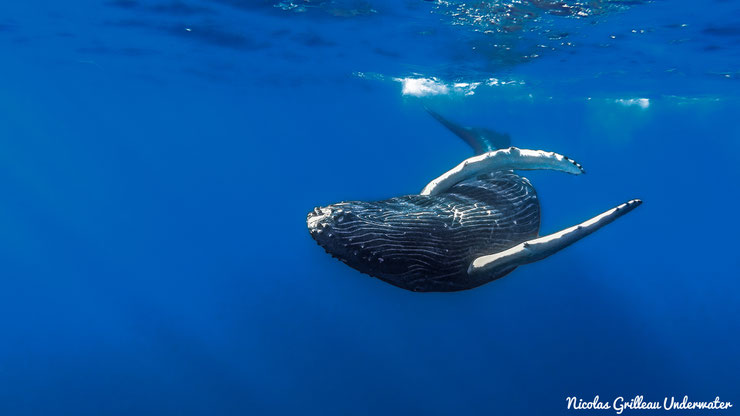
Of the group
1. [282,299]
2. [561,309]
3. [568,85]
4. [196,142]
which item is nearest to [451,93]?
[568,85]

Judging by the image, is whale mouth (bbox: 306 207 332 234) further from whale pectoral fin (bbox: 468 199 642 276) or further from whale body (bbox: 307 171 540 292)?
whale pectoral fin (bbox: 468 199 642 276)

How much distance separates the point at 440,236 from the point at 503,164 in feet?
3.47

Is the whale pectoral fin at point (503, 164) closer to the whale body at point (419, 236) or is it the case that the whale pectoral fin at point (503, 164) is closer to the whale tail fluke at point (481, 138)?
the whale body at point (419, 236)

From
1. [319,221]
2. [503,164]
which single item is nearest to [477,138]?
[503,164]

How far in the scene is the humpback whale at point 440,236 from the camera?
115 inches

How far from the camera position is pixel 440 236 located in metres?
3.16

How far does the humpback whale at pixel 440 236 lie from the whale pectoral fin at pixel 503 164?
8.3 inches

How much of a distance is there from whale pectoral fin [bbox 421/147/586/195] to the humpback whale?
8.3 inches

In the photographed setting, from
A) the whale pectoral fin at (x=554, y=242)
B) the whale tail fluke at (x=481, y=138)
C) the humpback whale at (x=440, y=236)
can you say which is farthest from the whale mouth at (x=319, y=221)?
the whale tail fluke at (x=481, y=138)

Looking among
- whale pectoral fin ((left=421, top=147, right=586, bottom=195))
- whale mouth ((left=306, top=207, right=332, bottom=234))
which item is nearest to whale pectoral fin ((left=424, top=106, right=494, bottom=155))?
whale pectoral fin ((left=421, top=147, right=586, bottom=195))

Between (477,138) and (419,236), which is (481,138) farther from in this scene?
(419,236)

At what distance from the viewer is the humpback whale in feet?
9.61

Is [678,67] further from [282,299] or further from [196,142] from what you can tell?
[196,142]

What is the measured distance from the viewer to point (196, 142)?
6569 centimetres
